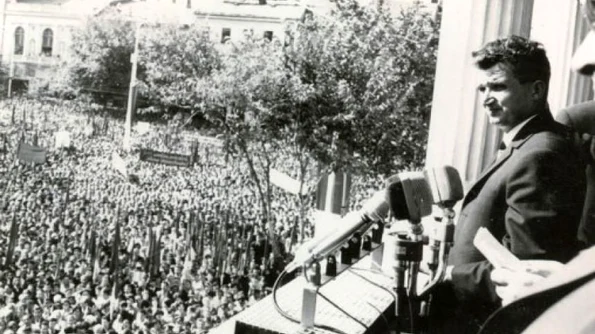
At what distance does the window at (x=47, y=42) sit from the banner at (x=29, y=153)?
1.92 m

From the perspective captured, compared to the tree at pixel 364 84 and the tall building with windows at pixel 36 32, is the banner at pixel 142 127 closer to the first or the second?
the tall building with windows at pixel 36 32

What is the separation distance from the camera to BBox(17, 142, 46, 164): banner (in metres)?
11.4

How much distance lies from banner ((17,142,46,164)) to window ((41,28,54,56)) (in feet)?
6.31

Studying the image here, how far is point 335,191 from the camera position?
453 inches

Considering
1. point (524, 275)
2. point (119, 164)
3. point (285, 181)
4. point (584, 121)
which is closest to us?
point (524, 275)

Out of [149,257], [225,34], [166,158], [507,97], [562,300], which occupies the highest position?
[225,34]

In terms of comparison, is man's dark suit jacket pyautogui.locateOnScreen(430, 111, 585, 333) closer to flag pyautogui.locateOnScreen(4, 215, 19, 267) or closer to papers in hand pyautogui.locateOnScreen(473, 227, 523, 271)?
papers in hand pyautogui.locateOnScreen(473, 227, 523, 271)

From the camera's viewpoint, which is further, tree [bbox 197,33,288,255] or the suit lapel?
tree [bbox 197,33,288,255]

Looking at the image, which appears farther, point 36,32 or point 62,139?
point 62,139

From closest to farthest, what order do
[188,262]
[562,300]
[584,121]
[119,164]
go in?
[562,300], [584,121], [119,164], [188,262]

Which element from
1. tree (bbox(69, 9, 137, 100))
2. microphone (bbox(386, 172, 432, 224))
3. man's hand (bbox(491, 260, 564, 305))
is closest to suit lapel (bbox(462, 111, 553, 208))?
microphone (bbox(386, 172, 432, 224))

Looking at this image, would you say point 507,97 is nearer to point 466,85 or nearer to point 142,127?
point 466,85

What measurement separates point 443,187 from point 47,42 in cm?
993

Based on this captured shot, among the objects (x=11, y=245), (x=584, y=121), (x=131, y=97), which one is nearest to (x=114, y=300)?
(x=11, y=245)
